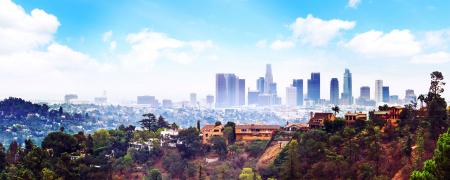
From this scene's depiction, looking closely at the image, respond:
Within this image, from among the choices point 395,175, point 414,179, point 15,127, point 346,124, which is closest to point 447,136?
point 414,179

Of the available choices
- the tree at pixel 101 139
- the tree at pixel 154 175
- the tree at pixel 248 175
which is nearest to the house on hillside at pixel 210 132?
the tree at pixel 101 139

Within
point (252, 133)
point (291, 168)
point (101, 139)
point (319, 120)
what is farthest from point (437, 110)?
point (101, 139)

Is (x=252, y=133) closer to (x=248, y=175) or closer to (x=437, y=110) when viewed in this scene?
(x=248, y=175)

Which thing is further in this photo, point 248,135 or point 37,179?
point 248,135

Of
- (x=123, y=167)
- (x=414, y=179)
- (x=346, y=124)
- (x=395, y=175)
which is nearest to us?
(x=414, y=179)

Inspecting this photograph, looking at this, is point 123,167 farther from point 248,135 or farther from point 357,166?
point 357,166

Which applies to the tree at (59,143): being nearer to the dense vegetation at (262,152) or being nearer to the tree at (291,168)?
the dense vegetation at (262,152)
